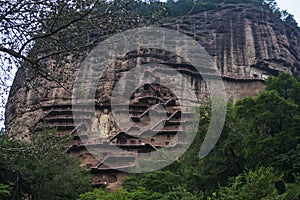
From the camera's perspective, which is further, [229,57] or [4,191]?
[229,57]

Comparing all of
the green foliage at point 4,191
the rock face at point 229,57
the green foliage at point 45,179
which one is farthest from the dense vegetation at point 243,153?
the rock face at point 229,57

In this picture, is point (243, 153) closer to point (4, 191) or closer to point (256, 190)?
point (256, 190)

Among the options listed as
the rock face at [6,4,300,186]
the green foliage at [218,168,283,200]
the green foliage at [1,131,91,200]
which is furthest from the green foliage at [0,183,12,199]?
the rock face at [6,4,300,186]

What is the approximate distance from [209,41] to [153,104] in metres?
12.1

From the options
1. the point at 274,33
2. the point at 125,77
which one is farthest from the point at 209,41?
the point at 125,77

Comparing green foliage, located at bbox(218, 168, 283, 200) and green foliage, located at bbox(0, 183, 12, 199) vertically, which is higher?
green foliage, located at bbox(218, 168, 283, 200)

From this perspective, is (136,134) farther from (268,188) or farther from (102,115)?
(268,188)

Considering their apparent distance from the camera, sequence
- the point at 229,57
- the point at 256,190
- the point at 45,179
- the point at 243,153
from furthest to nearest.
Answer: the point at 229,57, the point at 45,179, the point at 243,153, the point at 256,190

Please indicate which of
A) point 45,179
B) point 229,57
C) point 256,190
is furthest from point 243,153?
point 229,57

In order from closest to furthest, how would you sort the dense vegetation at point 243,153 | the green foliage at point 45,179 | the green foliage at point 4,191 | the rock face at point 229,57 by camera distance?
the dense vegetation at point 243,153 → the green foliage at point 4,191 → the green foliage at point 45,179 → the rock face at point 229,57

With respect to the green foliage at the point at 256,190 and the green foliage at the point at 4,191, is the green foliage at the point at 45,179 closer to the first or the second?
the green foliage at the point at 4,191

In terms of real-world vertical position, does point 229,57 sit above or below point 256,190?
above

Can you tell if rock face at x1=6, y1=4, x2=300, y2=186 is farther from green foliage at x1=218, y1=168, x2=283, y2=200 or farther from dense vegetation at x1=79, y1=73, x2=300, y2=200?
green foliage at x1=218, y1=168, x2=283, y2=200

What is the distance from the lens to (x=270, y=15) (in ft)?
176
